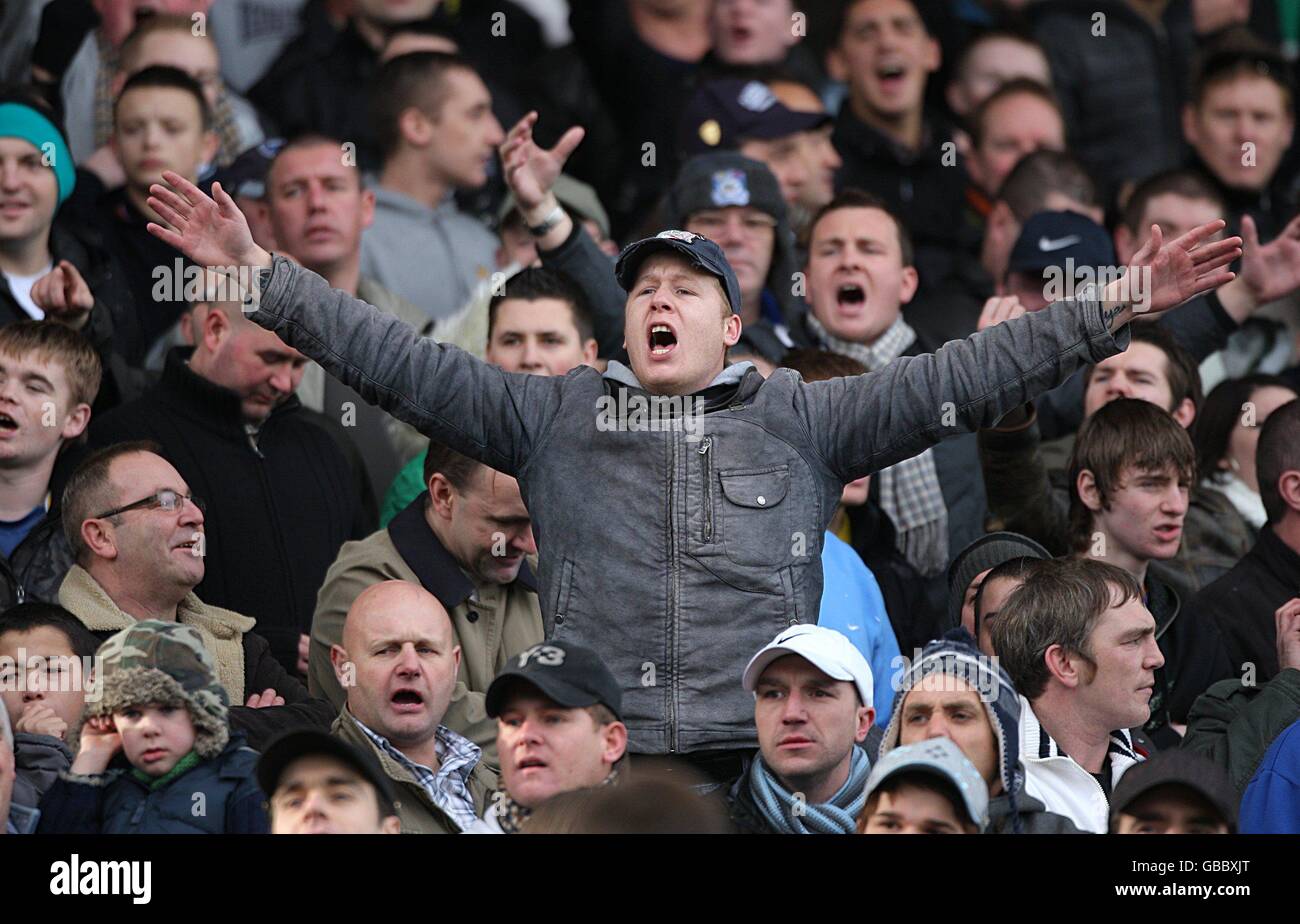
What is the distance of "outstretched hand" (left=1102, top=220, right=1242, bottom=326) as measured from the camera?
21.4ft

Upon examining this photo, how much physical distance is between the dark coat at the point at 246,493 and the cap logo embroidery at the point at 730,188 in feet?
6.63

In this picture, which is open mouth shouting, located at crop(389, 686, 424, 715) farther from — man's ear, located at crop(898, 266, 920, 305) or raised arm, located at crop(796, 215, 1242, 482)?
man's ear, located at crop(898, 266, 920, 305)

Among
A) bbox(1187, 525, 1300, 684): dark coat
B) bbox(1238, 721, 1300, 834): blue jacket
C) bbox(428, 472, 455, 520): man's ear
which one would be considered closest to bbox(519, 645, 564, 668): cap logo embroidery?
bbox(428, 472, 455, 520): man's ear

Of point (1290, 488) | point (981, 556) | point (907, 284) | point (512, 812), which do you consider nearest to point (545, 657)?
point (512, 812)

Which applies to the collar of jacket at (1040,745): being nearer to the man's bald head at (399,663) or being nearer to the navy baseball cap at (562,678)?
the navy baseball cap at (562,678)

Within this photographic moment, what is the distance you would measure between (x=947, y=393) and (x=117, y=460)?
2.68m

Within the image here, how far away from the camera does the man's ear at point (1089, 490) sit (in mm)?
8219

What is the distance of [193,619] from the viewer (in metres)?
7.52

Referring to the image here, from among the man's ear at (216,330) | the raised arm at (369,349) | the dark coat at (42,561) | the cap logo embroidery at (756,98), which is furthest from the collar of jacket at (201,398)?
A: the cap logo embroidery at (756,98)

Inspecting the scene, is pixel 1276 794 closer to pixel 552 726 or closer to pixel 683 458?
pixel 683 458

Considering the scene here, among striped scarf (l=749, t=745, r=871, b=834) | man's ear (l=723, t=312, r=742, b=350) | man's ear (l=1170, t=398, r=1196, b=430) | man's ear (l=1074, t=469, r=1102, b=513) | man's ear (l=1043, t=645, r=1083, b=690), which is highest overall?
man's ear (l=1170, t=398, r=1196, b=430)

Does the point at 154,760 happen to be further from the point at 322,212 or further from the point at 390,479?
the point at 322,212

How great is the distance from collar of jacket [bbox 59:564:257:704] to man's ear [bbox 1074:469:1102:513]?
111 inches

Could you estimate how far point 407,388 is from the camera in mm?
6668
